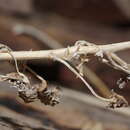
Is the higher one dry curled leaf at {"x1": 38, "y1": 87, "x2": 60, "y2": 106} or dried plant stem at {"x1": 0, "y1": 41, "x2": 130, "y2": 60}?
dried plant stem at {"x1": 0, "y1": 41, "x2": 130, "y2": 60}

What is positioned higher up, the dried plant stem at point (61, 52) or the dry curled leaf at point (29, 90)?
the dried plant stem at point (61, 52)

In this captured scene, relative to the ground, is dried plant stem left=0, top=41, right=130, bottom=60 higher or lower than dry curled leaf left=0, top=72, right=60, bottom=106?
higher

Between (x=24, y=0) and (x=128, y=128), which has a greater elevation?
(x=24, y=0)

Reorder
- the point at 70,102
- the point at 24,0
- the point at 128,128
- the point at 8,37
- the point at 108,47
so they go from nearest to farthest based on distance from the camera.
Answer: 1. the point at 108,47
2. the point at 128,128
3. the point at 70,102
4. the point at 8,37
5. the point at 24,0

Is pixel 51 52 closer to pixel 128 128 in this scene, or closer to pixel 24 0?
pixel 128 128

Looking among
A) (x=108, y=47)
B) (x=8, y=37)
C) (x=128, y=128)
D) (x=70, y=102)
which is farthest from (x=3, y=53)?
(x=8, y=37)

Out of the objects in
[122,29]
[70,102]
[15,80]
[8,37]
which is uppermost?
[122,29]

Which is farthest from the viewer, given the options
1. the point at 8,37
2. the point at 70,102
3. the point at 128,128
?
the point at 8,37

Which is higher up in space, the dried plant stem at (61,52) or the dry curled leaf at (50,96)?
the dried plant stem at (61,52)

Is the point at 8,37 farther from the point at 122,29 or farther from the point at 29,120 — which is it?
the point at 29,120

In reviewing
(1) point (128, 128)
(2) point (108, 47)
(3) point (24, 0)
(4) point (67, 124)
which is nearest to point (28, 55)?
(2) point (108, 47)

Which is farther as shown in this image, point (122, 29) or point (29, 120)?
point (122, 29)
